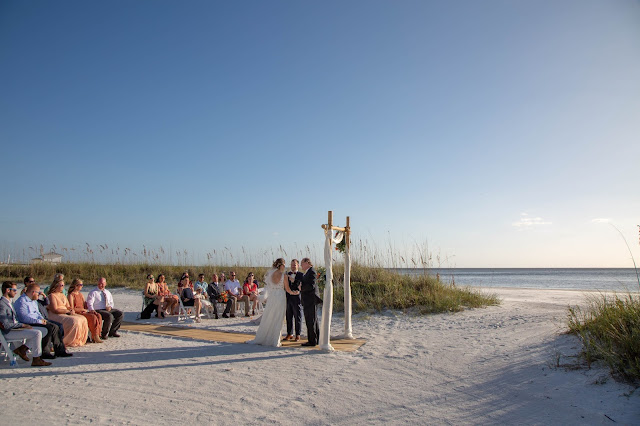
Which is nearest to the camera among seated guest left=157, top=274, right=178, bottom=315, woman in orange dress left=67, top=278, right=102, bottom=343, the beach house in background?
woman in orange dress left=67, top=278, right=102, bottom=343

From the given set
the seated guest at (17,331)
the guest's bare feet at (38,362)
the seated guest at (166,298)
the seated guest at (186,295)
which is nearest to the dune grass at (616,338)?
the guest's bare feet at (38,362)

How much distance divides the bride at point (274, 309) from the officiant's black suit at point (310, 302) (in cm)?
23

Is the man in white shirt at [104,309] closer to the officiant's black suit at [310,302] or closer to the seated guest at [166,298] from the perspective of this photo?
the seated guest at [166,298]

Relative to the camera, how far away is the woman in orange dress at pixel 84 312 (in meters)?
7.40

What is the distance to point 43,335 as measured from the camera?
6.11 meters

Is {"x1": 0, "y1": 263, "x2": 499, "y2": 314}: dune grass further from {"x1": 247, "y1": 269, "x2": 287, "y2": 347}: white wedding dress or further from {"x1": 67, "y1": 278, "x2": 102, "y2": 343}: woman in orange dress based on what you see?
{"x1": 67, "y1": 278, "x2": 102, "y2": 343}: woman in orange dress

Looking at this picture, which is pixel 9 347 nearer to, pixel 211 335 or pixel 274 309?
pixel 211 335

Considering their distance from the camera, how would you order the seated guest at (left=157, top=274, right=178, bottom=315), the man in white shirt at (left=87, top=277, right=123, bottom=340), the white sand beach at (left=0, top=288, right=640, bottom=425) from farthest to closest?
the seated guest at (left=157, top=274, right=178, bottom=315) → the man in white shirt at (left=87, top=277, right=123, bottom=340) → the white sand beach at (left=0, top=288, right=640, bottom=425)

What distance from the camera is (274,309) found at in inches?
287

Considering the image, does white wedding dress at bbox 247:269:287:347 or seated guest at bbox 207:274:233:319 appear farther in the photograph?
seated guest at bbox 207:274:233:319

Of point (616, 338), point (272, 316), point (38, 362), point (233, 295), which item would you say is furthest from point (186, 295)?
point (616, 338)

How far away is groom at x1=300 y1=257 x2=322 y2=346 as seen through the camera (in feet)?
23.8

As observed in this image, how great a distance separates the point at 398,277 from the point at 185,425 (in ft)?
29.0

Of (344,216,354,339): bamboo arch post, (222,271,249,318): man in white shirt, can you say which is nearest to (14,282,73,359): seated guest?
(344,216,354,339): bamboo arch post
